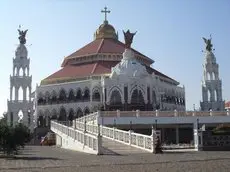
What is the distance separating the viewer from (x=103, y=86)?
187 feet

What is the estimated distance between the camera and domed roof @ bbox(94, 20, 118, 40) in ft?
248

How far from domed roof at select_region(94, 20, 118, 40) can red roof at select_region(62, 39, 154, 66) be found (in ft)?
4.85

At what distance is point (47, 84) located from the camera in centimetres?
6475

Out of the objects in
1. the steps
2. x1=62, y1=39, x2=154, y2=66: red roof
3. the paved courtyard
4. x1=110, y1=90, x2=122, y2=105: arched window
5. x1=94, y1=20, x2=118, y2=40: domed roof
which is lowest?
the steps

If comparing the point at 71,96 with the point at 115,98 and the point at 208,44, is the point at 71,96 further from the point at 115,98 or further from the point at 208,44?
the point at 208,44

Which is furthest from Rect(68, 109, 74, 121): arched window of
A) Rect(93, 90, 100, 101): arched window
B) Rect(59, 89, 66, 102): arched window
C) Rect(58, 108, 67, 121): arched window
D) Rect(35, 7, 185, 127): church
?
Rect(93, 90, 100, 101): arched window

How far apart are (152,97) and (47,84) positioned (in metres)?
17.0

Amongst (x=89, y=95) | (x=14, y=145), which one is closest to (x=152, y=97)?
(x=89, y=95)

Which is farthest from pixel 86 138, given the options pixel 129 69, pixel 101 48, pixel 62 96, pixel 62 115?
pixel 101 48

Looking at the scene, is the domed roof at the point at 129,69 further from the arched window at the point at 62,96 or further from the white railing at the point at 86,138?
the white railing at the point at 86,138

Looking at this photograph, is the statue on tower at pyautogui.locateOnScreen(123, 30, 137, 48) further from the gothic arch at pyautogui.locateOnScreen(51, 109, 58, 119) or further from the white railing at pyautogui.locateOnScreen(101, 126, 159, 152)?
the white railing at pyautogui.locateOnScreen(101, 126, 159, 152)

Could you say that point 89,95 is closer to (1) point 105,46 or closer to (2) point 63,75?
(2) point 63,75

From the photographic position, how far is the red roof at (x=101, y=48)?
66.9 meters

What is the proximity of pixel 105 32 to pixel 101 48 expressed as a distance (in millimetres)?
8800
